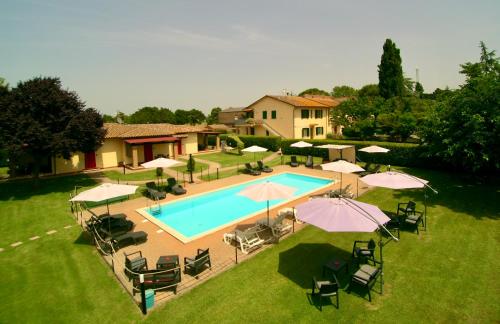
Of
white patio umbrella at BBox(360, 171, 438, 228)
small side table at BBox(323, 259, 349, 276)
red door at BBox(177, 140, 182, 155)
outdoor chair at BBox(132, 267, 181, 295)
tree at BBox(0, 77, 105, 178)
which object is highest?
tree at BBox(0, 77, 105, 178)

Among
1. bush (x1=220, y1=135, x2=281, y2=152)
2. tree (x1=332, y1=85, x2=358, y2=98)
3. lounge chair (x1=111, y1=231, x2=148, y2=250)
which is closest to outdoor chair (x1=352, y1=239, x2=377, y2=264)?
lounge chair (x1=111, y1=231, x2=148, y2=250)

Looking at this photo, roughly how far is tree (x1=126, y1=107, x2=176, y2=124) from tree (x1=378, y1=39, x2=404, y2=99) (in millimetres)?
76074

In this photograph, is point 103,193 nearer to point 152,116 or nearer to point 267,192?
point 267,192

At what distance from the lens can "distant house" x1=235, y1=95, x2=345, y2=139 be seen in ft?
144

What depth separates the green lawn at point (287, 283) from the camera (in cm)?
756

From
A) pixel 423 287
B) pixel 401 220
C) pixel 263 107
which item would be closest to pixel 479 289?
pixel 423 287

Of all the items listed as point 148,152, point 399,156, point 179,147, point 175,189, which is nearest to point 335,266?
point 175,189

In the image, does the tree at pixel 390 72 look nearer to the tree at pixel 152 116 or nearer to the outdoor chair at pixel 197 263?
the outdoor chair at pixel 197 263

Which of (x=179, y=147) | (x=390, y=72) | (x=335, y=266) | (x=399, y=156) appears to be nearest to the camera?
(x=335, y=266)

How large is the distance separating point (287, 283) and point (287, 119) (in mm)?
37378

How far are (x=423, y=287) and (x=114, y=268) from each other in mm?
10819

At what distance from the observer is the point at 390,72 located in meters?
50.8

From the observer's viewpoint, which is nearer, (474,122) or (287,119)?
(474,122)

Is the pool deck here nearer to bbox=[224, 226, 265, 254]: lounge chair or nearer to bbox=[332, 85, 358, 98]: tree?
bbox=[224, 226, 265, 254]: lounge chair
